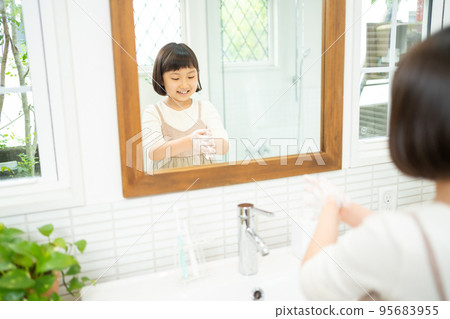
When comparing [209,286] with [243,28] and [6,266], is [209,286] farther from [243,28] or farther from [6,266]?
[243,28]

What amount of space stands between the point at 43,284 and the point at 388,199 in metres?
0.77

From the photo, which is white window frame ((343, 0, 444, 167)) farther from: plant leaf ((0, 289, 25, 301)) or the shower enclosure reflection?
plant leaf ((0, 289, 25, 301))

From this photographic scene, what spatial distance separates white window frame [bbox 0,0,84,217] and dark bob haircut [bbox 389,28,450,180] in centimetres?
65

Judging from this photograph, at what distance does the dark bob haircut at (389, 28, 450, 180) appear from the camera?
40cm

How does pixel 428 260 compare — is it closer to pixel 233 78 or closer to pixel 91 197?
pixel 233 78

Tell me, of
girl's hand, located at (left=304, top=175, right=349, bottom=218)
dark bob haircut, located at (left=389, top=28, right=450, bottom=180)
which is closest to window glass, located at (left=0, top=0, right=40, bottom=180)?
girl's hand, located at (left=304, top=175, right=349, bottom=218)

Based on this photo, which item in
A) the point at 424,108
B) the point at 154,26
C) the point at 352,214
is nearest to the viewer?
the point at 424,108

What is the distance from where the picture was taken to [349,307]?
555 millimetres

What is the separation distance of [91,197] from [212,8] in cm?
50

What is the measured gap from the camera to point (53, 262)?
674mm

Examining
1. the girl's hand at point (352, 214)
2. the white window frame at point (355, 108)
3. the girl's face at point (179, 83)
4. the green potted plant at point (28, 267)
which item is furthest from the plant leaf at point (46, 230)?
the white window frame at point (355, 108)

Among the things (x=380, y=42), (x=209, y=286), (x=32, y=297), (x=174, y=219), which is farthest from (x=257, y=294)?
(x=380, y=42)

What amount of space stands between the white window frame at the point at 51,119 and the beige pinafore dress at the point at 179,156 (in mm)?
186

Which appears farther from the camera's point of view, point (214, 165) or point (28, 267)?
point (214, 165)
